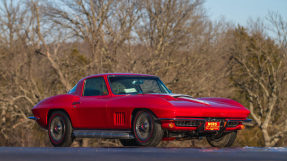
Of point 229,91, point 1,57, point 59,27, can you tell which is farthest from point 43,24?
point 229,91

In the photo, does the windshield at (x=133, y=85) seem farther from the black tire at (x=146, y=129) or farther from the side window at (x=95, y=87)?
the black tire at (x=146, y=129)

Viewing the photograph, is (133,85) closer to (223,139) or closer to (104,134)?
(104,134)

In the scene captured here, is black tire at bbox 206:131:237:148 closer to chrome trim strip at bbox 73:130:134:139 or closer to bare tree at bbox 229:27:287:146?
chrome trim strip at bbox 73:130:134:139

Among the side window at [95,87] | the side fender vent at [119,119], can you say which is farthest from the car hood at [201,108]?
the side window at [95,87]

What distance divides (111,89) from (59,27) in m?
17.4

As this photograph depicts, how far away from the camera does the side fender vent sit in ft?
27.9

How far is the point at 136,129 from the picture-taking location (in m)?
8.17

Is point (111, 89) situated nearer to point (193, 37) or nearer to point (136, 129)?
point (136, 129)

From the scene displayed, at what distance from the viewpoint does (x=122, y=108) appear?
8.49 m

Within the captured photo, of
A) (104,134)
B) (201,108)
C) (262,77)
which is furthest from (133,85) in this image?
(262,77)

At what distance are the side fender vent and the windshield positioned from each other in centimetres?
70

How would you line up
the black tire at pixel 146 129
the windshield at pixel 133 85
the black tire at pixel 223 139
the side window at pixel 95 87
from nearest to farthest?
the black tire at pixel 146 129 < the black tire at pixel 223 139 < the windshield at pixel 133 85 < the side window at pixel 95 87

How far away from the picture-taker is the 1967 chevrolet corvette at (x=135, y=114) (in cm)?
787

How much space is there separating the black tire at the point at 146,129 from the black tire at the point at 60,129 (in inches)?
76.3
